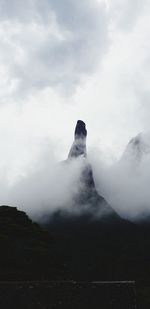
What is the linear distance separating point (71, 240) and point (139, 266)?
19334 millimetres

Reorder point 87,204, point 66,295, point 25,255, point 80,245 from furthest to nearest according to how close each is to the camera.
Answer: point 87,204 < point 80,245 < point 25,255 < point 66,295

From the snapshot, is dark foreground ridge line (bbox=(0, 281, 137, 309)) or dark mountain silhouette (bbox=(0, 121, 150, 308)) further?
dark mountain silhouette (bbox=(0, 121, 150, 308))

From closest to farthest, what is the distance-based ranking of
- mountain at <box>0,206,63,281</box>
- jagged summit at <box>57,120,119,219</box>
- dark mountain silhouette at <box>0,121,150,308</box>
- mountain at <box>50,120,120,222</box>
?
mountain at <box>0,206,63,281</box>, dark mountain silhouette at <box>0,121,150,308</box>, mountain at <box>50,120,120,222</box>, jagged summit at <box>57,120,119,219</box>

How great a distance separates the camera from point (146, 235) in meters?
153

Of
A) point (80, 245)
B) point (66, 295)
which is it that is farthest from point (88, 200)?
point (66, 295)

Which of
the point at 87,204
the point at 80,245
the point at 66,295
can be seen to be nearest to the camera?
the point at 66,295

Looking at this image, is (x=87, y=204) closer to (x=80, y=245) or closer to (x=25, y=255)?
(x=80, y=245)

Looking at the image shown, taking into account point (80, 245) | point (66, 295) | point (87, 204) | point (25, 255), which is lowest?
point (66, 295)

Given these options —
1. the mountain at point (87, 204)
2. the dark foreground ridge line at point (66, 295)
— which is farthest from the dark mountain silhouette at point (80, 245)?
the dark foreground ridge line at point (66, 295)

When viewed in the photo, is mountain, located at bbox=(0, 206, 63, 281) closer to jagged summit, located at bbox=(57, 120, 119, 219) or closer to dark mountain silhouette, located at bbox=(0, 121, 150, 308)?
dark mountain silhouette, located at bbox=(0, 121, 150, 308)

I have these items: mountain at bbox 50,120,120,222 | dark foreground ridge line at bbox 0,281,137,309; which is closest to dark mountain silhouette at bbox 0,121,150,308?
mountain at bbox 50,120,120,222

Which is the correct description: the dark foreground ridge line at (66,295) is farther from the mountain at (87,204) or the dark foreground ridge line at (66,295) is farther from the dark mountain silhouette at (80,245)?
the mountain at (87,204)

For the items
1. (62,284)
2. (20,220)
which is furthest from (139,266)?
(62,284)

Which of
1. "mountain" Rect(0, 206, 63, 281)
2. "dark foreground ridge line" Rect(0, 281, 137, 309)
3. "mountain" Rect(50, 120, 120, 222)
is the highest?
"mountain" Rect(50, 120, 120, 222)
